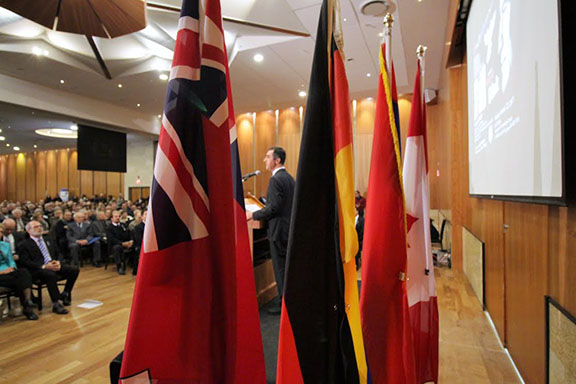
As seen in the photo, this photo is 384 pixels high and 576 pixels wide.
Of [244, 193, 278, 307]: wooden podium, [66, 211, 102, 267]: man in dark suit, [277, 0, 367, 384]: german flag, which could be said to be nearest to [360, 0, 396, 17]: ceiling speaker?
[244, 193, 278, 307]: wooden podium

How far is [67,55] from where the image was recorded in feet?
21.5

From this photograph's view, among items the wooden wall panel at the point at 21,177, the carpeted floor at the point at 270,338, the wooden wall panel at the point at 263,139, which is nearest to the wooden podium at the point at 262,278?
the carpeted floor at the point at 270,338

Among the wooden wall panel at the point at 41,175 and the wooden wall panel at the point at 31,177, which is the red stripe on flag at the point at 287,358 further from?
the wooden wall panel at the point at 31,177

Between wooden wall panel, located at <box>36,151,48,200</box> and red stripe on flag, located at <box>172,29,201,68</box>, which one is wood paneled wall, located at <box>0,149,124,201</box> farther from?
red stripe on flag, located at <box>172,29,201,68</box>

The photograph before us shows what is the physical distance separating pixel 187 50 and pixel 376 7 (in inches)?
168

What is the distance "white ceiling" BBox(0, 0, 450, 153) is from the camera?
467cm

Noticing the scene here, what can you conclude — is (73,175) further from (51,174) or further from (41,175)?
(41,175)

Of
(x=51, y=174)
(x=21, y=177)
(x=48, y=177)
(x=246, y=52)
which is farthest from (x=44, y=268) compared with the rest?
(x=21, y=177)

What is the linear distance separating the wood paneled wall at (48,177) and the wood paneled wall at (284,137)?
340 inches

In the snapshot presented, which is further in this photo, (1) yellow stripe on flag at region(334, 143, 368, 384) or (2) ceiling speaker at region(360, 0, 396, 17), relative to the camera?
(2) ceiling speaker at region(360, 0, 396, 17)

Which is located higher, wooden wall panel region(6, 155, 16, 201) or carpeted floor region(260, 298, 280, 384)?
wooden wall panel region(6, 155, 16, 201)

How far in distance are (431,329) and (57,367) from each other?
2695 mm

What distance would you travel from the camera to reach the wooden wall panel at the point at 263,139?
10578 mm

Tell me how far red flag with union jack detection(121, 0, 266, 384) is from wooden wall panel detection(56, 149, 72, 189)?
19.6 m
